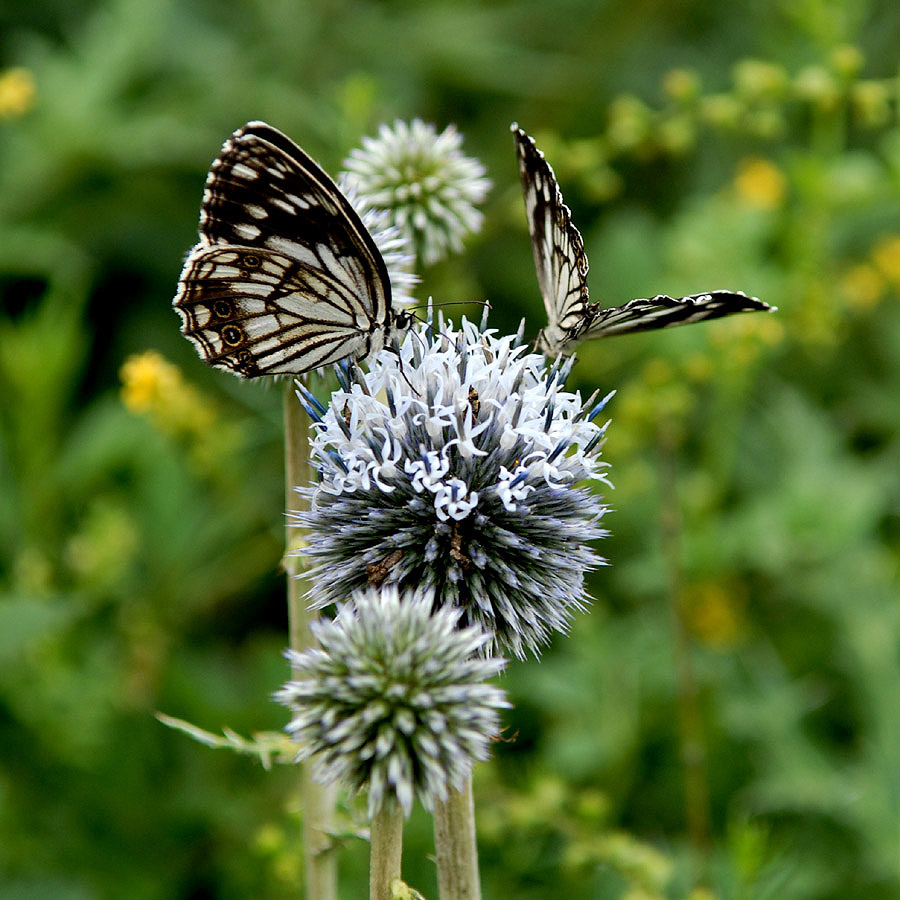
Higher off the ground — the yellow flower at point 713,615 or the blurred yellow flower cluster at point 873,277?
the blurred yellow flower cluster at point 873,277

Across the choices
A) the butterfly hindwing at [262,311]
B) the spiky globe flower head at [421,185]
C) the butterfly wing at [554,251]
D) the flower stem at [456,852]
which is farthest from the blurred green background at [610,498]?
the flower stem at [456,852]

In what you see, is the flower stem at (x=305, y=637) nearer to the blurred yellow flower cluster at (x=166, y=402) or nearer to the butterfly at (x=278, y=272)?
the butterfly at (x=278, y=272)

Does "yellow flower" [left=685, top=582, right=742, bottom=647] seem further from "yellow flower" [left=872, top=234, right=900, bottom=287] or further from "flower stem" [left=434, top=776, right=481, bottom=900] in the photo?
"flower stem" [left=434, top=776, right=481, bottom=900]

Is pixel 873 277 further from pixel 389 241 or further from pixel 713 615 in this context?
pixel 389 241

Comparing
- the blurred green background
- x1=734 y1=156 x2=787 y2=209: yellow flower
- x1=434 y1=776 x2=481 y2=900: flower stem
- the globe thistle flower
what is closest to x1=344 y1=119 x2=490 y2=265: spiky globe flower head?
the globe thistle flower

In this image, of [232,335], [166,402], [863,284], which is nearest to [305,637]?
[232,335]
